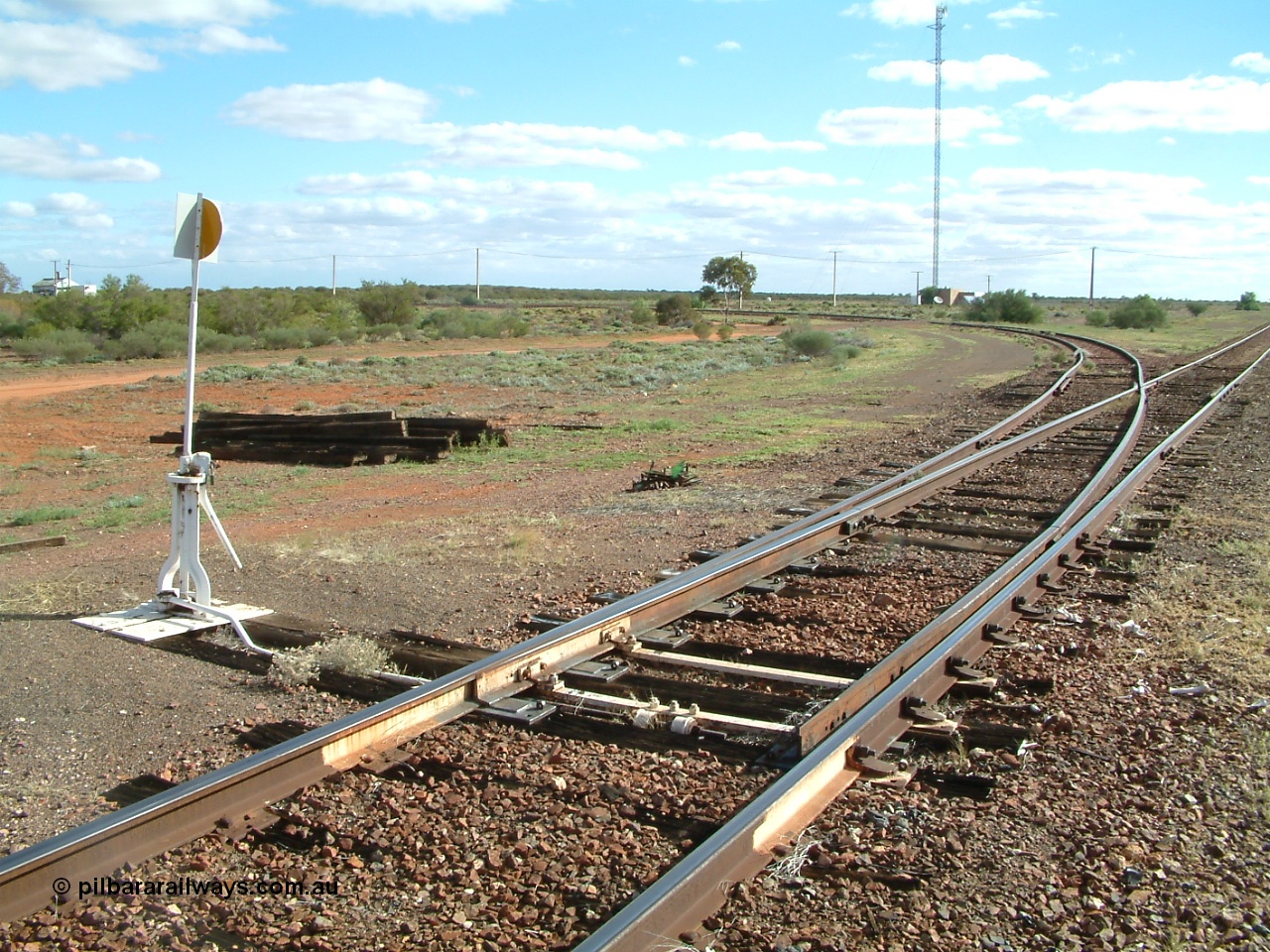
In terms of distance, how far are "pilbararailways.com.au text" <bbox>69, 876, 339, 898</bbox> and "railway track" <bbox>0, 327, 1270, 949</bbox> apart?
9 centimetres

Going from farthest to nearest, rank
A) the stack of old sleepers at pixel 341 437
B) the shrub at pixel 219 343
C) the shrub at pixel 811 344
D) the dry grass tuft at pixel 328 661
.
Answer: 1. the shrub at pixel 219 343
2. the shrub at pixel 811 344
3. the stack of old sleepers at pixel 341 437
4. the dry grass tuft at pixel 328 661

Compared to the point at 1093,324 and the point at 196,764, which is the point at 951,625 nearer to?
the point at 196,764

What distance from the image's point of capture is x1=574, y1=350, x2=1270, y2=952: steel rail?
360 cm

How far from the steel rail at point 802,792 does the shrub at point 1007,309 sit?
3134 inches

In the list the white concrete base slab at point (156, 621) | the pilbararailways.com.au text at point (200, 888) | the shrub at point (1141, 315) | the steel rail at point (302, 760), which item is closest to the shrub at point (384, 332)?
the shrub at point (1141, 315)

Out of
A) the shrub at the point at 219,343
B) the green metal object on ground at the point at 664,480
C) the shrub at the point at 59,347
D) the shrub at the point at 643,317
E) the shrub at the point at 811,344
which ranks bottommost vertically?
the green metal object on ground at the point at 664,480

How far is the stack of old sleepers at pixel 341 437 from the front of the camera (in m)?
16.7

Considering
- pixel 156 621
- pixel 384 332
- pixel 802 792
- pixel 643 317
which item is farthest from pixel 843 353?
pixel 643 317

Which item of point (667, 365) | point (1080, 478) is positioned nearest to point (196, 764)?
point (1080, 478)

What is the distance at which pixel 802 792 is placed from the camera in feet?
15.1

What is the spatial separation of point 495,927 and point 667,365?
32.1 metres

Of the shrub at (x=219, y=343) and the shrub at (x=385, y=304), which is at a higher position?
the shrub at (x=385, y=304)

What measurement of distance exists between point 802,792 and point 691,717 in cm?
95

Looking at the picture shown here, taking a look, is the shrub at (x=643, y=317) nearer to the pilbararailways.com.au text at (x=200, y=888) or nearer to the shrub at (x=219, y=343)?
the shrub at (x=219, y=343)
